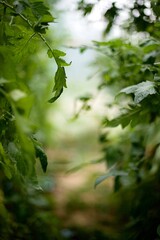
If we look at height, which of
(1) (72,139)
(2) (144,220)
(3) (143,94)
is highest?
(3) (143,94)

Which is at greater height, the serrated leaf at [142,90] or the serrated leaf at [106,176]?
the serrated leaf at [142,90]

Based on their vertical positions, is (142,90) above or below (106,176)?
above

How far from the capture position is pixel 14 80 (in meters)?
0.59

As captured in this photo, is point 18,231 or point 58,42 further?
point 58,42

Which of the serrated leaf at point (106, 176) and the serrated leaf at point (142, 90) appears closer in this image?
the serrated leaf at point (142, 90)

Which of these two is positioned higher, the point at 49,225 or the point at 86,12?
the point at 86,12

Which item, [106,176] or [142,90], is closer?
[142,90]

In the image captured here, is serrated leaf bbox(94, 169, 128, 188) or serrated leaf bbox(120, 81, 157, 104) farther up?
serrated leaf bbox(120, 81, 157, 104)

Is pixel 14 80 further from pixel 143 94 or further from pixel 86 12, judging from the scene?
pixel 86 12

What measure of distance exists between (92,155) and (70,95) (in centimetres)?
119

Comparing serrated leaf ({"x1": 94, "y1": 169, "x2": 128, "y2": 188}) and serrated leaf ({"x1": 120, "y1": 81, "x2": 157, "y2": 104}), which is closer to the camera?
serrated leaf ({"x1": 120, "y1": 81, "x2": 157, "y2": 104})

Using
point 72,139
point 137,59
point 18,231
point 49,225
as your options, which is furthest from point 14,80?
point 72,139

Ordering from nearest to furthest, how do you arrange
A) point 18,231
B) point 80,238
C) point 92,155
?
point 18,231 < point 80,238 < point 92,155

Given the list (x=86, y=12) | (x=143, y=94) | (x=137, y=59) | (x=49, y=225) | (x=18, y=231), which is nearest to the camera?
(x=143, y=94)
